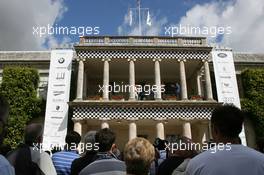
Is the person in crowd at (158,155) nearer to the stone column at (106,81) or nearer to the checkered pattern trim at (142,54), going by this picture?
the stone column at (106,81)

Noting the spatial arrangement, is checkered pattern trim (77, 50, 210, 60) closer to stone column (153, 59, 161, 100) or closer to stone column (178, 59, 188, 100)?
stone column (153, 59, 161, 100)

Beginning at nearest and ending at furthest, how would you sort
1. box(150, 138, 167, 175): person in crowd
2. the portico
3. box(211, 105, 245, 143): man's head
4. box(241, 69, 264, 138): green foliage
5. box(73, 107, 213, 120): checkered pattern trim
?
box(211, 105, 245, 143): man's head → box(150, 138, 167, 175): person in crowd → box(73, 107, 213, 120): checkered pattern trim → the portico → box(241, 69, 264, 138): green foliage

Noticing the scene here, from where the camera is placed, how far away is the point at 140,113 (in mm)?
21578

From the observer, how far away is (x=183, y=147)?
443 centimetres

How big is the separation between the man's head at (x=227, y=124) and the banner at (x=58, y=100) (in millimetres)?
18658

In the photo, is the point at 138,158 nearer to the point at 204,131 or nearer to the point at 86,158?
the point at 86,158

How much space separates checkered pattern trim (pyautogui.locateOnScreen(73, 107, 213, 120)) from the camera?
21.3 metres

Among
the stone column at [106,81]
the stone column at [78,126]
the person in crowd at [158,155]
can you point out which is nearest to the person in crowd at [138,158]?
the person in crowd at [158,155]

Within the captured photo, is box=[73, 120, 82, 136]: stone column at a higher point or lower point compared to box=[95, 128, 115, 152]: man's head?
higher

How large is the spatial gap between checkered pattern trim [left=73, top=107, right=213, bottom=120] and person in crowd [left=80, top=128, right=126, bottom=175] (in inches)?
678

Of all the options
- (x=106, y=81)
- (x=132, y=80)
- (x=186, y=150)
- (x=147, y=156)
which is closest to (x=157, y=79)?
(x=132, y=80)

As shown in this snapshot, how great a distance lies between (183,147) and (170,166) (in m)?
0.36

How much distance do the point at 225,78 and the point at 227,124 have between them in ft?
70.3

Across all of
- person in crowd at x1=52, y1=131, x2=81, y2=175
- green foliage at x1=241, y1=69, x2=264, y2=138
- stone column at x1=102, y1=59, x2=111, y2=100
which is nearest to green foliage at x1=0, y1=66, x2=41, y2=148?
stone column at x1=102, y1=59, x2=111, y2=100
